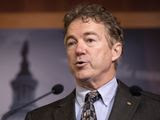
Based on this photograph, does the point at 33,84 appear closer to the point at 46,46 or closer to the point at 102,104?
the point at 46,46

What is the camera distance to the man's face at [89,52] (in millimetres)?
1395

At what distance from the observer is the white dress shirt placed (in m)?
1.43

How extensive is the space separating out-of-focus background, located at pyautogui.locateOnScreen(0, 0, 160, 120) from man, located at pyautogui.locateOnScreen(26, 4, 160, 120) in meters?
0.62

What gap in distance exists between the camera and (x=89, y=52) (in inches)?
55.1

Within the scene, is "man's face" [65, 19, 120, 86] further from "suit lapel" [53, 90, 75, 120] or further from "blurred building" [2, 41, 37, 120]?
"blurred building" [2, 41, 37, 120]

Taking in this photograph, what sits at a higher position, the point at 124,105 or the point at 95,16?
the point at 95,16

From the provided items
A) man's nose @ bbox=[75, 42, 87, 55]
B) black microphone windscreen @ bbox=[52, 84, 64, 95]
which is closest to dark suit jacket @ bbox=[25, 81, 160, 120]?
man's nose @ bbox=[75, 42, 87, 55]

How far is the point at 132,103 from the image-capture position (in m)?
1.45

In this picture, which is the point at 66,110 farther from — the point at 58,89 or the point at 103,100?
the point at 58,89

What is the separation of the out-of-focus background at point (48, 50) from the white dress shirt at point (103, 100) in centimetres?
65

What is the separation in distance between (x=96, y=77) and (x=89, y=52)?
0.32ft

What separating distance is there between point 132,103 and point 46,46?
84 centimetres

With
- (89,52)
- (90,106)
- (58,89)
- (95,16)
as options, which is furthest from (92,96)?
(58,89)

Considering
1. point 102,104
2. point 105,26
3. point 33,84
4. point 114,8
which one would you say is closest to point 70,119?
point 102,104
